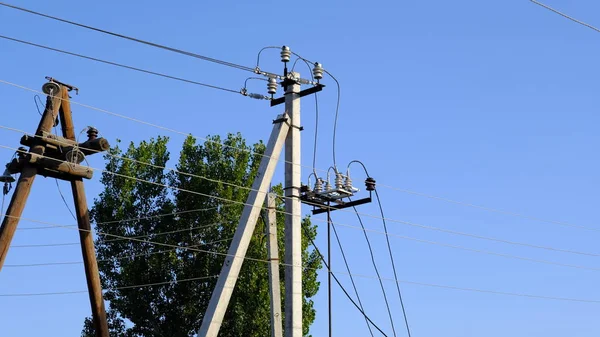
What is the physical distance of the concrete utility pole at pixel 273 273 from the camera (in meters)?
20.3

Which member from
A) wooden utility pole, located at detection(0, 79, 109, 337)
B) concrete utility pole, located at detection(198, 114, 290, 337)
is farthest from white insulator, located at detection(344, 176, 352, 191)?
wooden utility pole, located at detection(0, 79, 109, 337)

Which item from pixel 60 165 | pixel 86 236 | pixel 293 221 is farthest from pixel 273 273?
pixel 60 165

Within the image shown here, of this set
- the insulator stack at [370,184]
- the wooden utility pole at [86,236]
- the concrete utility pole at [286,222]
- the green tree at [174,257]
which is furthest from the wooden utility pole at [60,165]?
the green tree at [174,257]

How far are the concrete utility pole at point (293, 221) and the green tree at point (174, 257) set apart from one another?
1581 centimetres

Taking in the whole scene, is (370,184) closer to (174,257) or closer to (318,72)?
(318,72)

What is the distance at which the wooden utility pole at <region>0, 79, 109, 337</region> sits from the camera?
58.1 feet

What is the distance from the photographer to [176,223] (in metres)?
37.2

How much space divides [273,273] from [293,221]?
1.90 metres

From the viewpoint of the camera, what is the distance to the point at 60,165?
60.2 feet

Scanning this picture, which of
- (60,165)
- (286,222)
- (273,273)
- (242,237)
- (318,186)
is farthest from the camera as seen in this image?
(318,186)

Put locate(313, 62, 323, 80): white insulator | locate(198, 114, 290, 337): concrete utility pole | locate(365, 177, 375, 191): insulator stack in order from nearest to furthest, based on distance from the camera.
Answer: locate(198, 114, 290, 337): concrete utility pole
locate(313, 62, 323, 80): white insulator
locate(365, 177, 375, 191): insulator stack

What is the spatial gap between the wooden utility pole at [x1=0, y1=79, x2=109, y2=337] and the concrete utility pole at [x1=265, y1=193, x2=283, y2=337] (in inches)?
133

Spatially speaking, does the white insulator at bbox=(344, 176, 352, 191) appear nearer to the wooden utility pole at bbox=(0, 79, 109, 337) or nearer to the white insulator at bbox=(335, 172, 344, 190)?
the white insulator at bbox=(335, 172, 344, 190)

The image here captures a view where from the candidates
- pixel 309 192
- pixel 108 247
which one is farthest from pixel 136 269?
pixel 309 192
